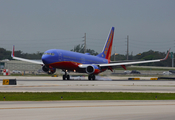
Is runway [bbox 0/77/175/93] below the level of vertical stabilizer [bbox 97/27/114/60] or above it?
below

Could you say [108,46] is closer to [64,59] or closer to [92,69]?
[92,69]

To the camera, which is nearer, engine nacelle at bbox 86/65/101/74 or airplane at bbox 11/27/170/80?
airplane at bbox 11/27/170/80

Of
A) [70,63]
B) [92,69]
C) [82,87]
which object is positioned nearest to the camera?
[82,87]

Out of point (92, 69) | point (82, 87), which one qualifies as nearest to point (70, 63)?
point (92, 69)

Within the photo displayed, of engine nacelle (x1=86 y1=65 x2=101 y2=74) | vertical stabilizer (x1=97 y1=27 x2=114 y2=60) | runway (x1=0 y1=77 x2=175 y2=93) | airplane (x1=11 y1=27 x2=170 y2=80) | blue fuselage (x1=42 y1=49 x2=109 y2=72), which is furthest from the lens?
vertical stabilizer (x1=97 y1=27 x2=114 y2=60)

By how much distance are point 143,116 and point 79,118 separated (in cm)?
316

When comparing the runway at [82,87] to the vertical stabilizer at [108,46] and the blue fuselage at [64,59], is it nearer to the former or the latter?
the blue fuselage at [64,59]

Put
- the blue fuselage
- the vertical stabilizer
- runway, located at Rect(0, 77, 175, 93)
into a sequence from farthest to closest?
1. the vertical stabilizer
2. the blue fuselage
3. runway, located at Rect(0, 77, 175, 93)

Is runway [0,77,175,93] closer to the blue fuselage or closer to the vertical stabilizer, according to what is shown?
the blue fuselage

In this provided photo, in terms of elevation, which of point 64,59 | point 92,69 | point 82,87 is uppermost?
point 64,59

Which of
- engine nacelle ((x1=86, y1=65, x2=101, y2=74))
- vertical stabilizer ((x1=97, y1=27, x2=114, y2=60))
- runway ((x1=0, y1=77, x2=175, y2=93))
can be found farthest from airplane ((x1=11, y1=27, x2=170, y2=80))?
runway ((x1=0, y1=77, x2=175, y2=93))

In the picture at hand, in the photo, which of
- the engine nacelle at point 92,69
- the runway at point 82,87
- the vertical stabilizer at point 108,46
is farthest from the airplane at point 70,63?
the runway at point 82,87

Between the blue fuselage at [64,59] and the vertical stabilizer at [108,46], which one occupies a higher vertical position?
the vertical stabilizer at [108,46]

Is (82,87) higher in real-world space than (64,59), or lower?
lower
